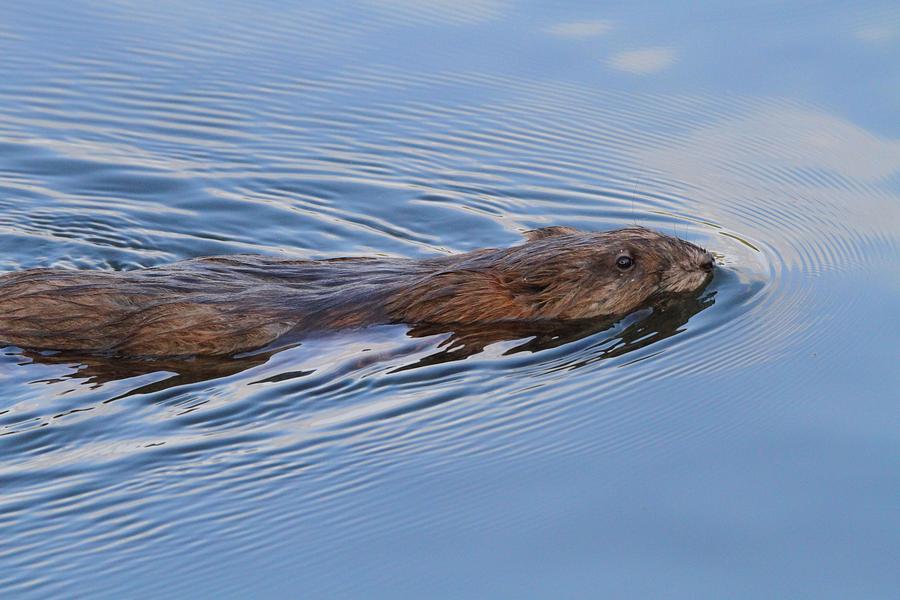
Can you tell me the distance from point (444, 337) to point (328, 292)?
58cm

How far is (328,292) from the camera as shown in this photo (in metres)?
6.79

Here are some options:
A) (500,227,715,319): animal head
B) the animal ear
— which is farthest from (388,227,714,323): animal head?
the animal ear

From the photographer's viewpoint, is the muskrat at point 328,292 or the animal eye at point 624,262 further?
the animal eye at point 624,262

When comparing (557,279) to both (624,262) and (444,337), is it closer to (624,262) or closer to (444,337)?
(624,262)

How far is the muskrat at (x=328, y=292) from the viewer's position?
6.36 meters

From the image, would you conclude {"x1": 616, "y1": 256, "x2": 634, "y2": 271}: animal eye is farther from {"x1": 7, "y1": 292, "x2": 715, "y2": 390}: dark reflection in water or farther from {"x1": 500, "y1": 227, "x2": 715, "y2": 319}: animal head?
{"x1": 7, "y1": 292, "x2": 715, "y2": 390}: dark reflection in water

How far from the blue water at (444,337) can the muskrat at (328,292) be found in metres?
0.14

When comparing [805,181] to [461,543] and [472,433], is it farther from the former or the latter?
[461,543]

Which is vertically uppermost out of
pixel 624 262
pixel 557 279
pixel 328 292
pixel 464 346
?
pixel 624 262

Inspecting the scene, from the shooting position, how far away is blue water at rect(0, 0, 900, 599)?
15.3 ft

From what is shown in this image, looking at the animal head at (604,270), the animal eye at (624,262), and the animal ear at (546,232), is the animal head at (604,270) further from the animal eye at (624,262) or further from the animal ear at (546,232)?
the animal ear at (546,232)

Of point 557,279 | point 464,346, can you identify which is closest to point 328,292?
point 464,346

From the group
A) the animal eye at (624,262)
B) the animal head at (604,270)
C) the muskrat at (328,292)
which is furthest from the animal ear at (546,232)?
the animal eye at (624,262)

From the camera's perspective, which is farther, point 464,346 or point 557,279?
point 557,279
